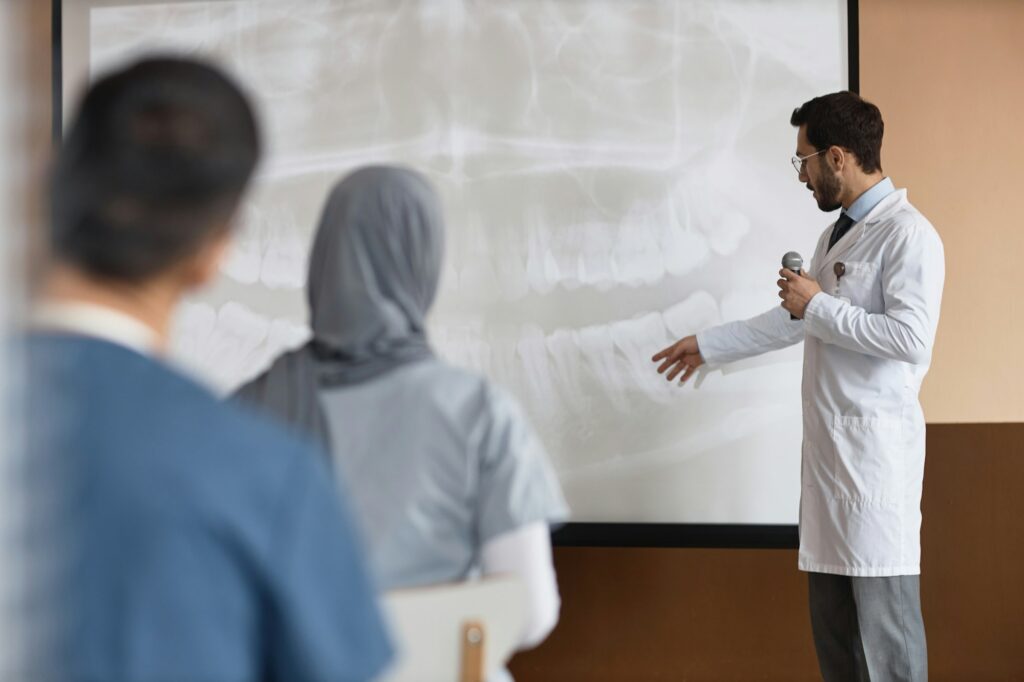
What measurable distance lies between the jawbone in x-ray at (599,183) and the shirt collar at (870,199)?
0.51 meters

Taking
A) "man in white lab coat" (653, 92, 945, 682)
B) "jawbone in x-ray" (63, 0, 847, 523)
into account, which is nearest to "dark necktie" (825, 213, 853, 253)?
"man in white lab coat" (653, 92, 945, 682)

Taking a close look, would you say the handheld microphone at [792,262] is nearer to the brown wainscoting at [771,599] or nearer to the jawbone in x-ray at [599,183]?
the jawbone in x-ray at [599,183]

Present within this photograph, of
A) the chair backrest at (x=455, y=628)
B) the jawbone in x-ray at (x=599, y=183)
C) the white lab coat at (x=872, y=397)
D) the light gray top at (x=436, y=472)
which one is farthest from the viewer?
the jawbone in x-ray at (x=599, y=183)

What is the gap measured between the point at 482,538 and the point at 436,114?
2.45 meters

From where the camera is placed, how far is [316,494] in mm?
668

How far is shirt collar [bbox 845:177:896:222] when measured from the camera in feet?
9.46

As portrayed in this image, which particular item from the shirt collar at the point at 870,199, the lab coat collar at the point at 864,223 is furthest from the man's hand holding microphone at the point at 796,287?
the shirt collar at the point at 870,199

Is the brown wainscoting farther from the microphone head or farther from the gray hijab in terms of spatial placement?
the gray hijab

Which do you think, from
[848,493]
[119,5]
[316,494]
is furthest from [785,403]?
[316,494]

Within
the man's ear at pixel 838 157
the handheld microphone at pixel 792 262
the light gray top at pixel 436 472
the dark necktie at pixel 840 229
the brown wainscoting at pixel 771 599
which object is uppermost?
the man's ear at pixel 838 157

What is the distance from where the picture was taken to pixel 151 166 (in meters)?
0.68

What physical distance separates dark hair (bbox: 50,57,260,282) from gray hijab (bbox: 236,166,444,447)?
685 millimetres

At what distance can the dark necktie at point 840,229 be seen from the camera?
2.95 m

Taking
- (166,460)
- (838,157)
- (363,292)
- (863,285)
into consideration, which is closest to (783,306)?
(863,285)
